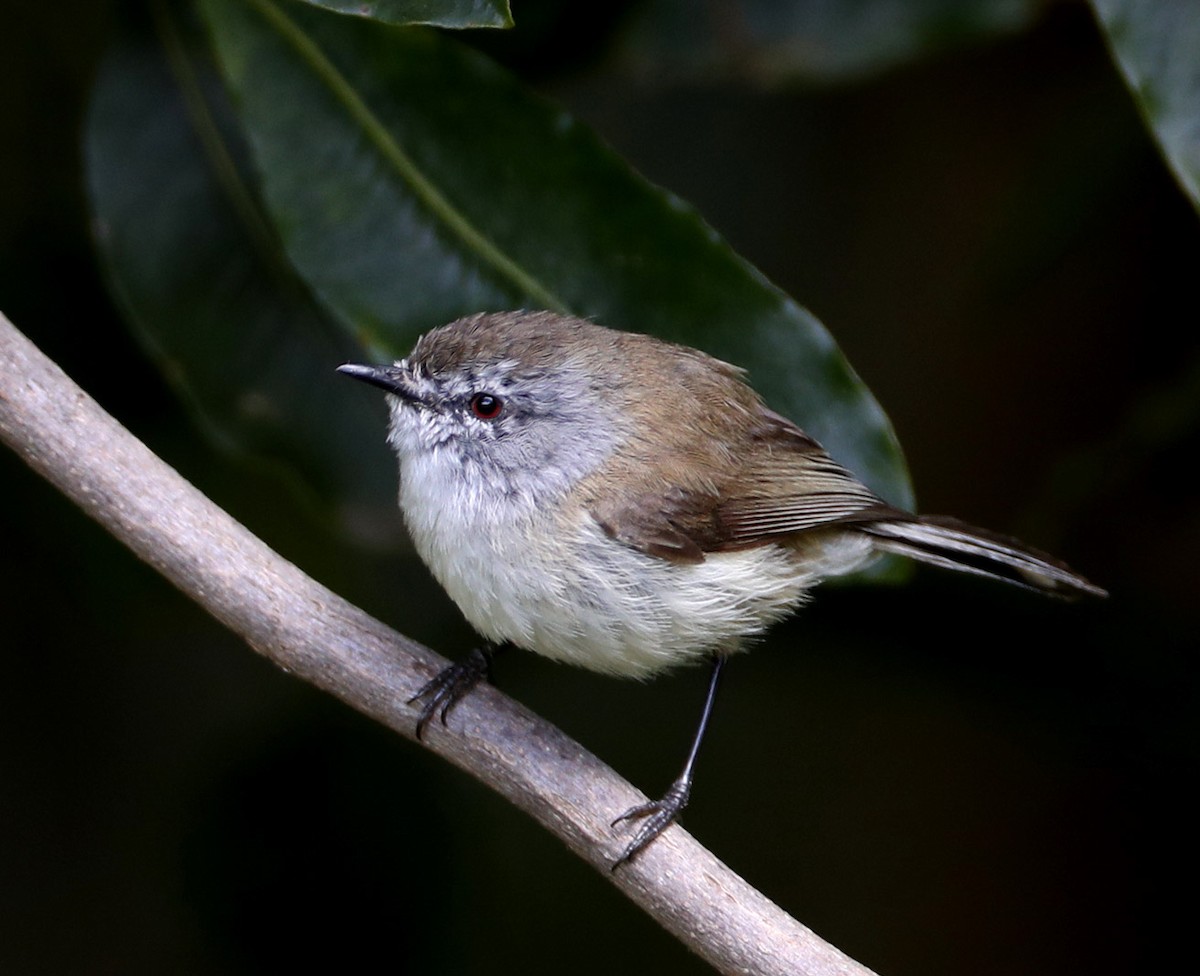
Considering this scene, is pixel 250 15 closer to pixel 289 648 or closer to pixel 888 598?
pixel 289 648

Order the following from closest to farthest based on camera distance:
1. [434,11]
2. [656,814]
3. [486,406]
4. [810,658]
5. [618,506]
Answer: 1. [434,11]
2. [656,814]
3. [618,506]
4. [486,406]
5. [810,658]

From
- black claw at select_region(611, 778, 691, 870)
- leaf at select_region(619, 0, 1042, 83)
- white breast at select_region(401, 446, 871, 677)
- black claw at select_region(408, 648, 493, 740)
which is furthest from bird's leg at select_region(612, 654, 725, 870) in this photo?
leaf at select_region(619, 0, 1042, 83)

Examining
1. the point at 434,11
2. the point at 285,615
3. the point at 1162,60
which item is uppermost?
the point at 1162,60

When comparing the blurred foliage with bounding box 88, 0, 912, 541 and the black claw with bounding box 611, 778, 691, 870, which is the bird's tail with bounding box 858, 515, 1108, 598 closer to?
the blurred foliage with bounding box 88, 0, 912, 541

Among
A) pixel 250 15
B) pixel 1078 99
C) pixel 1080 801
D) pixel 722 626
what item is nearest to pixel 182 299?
pixel 250 15

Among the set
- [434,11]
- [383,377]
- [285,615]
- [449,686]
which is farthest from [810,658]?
[434,11]

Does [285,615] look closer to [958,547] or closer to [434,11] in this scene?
[434,11]
